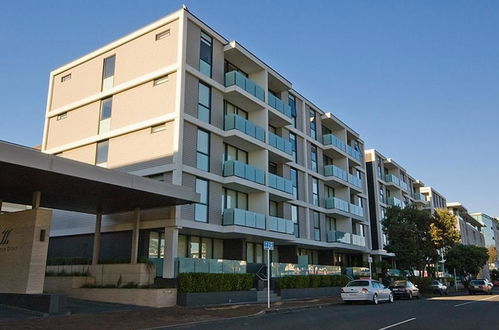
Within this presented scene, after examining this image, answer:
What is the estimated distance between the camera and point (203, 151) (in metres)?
26.8

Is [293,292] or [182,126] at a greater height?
[182,126]

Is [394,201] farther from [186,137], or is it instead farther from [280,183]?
[186,137]

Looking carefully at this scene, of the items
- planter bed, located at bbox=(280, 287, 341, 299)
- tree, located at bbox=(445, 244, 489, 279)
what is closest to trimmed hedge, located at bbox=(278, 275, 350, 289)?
planter bed, located at bbox=(280, 287, 341, 299)

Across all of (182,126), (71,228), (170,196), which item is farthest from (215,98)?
A: (71,228)

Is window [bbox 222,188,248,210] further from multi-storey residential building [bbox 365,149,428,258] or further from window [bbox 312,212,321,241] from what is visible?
multi-storey residential building [bbox 365,149,428,258]

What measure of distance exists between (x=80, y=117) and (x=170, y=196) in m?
14.0

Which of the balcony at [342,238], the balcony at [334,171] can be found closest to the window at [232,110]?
the balcony at [334,171]

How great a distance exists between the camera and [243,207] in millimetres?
30109

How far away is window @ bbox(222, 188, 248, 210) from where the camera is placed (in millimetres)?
28544

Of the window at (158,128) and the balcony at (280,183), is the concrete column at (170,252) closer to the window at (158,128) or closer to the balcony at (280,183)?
the window at (158,128)

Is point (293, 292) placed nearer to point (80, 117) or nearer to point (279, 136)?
point (279, 136)

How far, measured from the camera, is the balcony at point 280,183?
3112 cm

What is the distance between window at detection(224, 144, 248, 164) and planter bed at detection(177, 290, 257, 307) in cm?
904

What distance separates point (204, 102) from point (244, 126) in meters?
3.24
